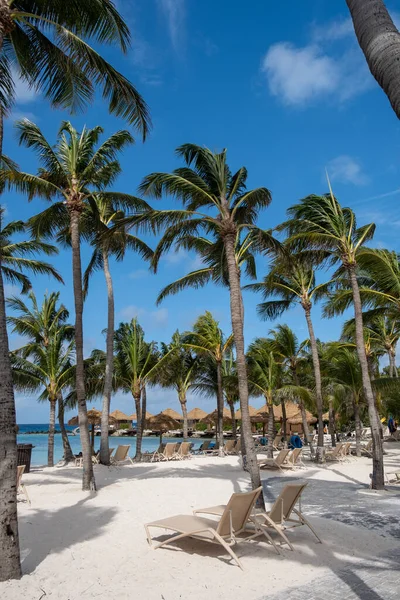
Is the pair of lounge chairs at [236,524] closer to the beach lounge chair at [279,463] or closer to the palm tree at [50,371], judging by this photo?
the beach lounge chair at [279,463]

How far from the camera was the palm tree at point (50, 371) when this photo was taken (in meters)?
21.0

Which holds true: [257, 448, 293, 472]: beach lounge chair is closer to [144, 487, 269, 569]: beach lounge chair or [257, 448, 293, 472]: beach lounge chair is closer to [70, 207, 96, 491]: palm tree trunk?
[70, 207, 96, 491]: palm tree trunk

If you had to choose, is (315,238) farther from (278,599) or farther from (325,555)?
(278,599)

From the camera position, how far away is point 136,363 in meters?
22.8

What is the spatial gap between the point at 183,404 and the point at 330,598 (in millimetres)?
24467

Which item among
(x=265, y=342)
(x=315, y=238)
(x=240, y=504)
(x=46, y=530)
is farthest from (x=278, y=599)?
(x=265, y=342)

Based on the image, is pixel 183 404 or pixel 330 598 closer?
pixel 330 598

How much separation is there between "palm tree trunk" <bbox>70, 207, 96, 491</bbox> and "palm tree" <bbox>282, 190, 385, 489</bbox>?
5876 millimetres

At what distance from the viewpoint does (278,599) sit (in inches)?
178

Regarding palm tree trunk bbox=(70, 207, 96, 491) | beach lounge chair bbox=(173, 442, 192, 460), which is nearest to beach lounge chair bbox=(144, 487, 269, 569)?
palm tree trunk bbox=(70, 207, 96, 491)

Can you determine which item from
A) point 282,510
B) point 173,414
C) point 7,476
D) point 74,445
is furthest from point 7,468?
point 74,445

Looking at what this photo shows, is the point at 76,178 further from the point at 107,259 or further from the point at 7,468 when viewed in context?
the point at 7,468

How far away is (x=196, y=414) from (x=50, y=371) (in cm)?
2202

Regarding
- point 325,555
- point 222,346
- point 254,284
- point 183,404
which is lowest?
point 325,555
